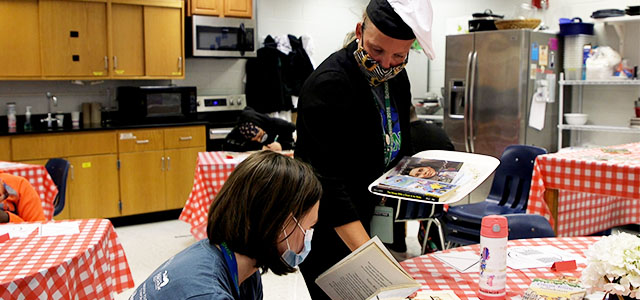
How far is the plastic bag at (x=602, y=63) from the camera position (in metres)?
5.38

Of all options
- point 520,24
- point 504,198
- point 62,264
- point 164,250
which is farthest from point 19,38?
point 520,24

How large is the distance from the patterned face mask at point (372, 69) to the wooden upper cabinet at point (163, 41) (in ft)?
14.9

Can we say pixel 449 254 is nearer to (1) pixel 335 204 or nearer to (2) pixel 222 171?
(1) pixel 335 204

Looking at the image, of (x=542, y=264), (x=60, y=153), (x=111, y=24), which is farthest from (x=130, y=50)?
(x=542, y=264)

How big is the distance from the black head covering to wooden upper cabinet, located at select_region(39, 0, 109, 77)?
180 inches

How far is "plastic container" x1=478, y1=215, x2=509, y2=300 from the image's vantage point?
151 centimetres

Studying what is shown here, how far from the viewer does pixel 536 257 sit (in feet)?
6.33

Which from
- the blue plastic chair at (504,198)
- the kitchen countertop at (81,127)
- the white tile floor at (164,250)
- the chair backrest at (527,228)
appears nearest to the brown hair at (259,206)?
the chair backrest at (527,228)

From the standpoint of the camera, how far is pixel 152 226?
18.6 feet

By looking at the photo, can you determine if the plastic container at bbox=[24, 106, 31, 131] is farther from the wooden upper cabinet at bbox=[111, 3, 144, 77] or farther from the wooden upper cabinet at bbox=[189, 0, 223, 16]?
the wooden upper cabinet at bbox=[189, 0, 223, 16]

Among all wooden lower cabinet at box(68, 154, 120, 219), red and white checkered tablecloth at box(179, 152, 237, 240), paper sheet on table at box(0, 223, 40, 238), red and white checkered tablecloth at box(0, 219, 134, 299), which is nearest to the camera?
red and white checkered tablecloth at box(0, 219, 134, 299)

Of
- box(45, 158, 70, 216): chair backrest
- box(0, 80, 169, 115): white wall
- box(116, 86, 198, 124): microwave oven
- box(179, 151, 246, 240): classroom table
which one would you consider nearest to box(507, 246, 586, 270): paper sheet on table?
box(179, 151, 246, 240): classroom table

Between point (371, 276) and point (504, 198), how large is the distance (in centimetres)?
274

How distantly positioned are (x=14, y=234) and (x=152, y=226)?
10.9ft
